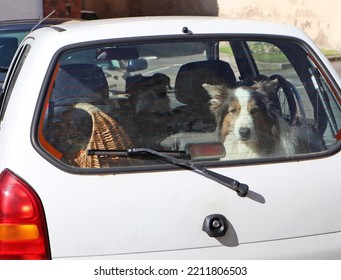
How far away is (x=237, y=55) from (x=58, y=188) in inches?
60.5

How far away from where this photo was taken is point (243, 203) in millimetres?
3217

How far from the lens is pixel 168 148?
3393 mm

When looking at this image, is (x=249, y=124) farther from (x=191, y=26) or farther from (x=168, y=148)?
(x=191, y=26)

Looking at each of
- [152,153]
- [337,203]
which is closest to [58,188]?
[152,153]

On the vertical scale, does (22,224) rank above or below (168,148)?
below

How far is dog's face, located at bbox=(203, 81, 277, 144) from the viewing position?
3.53 meters

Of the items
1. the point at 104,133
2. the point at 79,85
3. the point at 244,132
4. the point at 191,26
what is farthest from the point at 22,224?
the point at 191,26

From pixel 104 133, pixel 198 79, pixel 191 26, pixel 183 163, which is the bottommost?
pixel 183 163

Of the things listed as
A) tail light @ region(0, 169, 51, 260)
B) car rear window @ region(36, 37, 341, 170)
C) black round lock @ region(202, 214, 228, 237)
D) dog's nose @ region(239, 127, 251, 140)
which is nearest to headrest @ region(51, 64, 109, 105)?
car rear window @ region(36, 37, 341, 170)

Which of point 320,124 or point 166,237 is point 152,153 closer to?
point 166,237

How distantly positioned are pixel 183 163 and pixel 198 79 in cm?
64

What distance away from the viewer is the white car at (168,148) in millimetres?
3102
